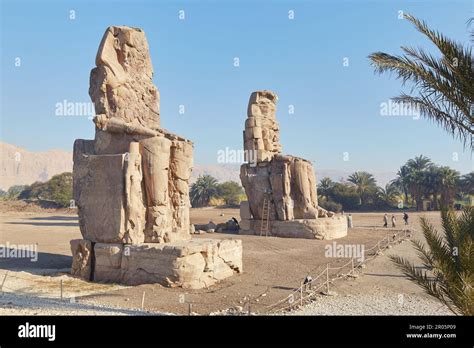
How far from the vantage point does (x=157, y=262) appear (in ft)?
28.4

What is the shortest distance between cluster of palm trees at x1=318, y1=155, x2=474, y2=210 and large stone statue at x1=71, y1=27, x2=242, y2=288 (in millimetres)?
25284

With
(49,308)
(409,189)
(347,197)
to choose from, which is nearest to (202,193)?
(347,197)

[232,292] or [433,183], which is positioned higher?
[433,183]

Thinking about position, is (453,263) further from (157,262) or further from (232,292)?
(157,262)

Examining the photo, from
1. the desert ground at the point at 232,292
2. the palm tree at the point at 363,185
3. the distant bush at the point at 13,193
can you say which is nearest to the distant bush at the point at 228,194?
the palm tree at the point at 363,185

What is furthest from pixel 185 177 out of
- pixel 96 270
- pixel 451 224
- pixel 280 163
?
pixel 280 163

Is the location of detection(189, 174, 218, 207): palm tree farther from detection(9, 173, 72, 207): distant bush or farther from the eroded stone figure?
the eroded stone figure

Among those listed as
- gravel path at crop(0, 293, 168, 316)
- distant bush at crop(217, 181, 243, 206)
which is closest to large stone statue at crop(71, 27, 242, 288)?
gravel path at crop(0, 293, 168, 316)

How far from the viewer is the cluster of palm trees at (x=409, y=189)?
3256 centimetres

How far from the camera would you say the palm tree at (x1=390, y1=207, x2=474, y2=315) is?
4668 mm

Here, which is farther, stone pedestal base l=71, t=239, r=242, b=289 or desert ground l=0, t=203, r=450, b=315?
stone pedestal base l=71, t=239, r=242, b=289

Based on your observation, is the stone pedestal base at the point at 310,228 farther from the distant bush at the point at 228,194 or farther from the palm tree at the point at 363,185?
the distant bush at the point at 228,194

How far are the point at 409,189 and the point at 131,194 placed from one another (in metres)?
30.7

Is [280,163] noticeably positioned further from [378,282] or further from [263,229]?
[378,282]
